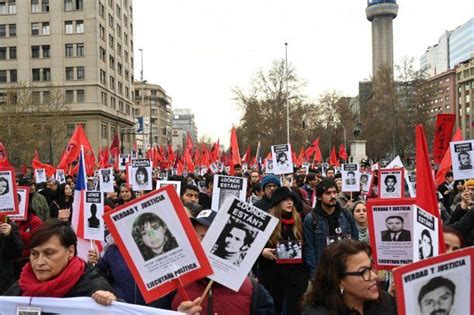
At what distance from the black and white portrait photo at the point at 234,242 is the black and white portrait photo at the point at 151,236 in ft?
0.95

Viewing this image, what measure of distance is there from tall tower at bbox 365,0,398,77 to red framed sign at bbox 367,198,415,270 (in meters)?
111

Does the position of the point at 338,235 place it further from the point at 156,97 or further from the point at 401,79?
the point at 156,97

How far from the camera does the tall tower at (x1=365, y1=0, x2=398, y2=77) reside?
4350 inches

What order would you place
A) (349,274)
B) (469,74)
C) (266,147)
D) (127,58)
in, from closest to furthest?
1. (349,274)
2. (266,147)
3. (127,58)
4. (469,74)

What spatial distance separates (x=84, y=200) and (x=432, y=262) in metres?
4.74

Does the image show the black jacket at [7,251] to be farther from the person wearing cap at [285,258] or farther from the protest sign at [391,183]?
the protest sign at [391,183]

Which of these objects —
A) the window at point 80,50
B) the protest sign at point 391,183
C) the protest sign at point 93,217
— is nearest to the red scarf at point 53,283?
the protest sign at point 93,217

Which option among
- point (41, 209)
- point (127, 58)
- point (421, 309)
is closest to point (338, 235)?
point (421, 309)

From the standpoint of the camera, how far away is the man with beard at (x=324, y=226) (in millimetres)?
5805

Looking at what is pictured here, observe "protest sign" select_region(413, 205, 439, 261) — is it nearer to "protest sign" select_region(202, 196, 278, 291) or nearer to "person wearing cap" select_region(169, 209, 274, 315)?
"protest sign" select_region(202, 196, 278, 291)

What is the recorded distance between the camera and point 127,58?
81625 mm

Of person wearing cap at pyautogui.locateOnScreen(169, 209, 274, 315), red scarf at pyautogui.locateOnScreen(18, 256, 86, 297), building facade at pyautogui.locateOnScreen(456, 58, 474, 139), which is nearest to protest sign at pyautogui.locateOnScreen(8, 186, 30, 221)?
red scarf at pyautogui.locateOnScreen(18, 256, 86, 297)

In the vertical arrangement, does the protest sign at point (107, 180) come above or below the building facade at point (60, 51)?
below

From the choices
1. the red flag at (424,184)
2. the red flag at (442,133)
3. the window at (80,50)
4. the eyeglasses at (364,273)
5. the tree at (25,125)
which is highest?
the window at (80,50)
